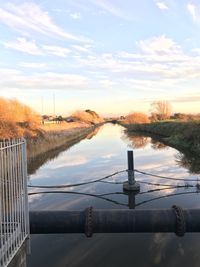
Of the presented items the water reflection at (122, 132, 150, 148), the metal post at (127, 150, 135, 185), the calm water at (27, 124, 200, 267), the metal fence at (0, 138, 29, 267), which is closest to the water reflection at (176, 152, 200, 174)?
the calm water at (27, 124, 200, 267)

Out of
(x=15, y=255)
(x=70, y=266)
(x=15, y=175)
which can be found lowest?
(x=70, y=266)

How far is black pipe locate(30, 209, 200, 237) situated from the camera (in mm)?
6539

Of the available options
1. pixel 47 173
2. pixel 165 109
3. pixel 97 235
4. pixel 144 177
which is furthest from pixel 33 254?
pixel 165 109

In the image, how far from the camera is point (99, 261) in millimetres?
8375

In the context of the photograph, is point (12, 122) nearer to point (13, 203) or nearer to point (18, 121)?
point (18, 121)

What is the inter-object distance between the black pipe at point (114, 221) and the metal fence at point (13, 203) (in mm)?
578

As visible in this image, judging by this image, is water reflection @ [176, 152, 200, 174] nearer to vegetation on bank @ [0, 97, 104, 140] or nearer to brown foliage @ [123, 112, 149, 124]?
vegetation on bank @ [0, 97, 104, 140]

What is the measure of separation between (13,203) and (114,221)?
2057 mm

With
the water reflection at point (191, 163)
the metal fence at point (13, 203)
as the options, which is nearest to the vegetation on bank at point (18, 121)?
the water reflection at point (191, 163)

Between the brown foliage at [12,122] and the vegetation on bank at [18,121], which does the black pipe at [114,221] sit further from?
the brown foliage at [12,122]

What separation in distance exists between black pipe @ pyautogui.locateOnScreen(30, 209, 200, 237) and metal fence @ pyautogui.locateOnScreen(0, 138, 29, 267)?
578 mm

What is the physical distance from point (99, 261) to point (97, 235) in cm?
163

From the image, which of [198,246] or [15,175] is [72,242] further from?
[15,175]

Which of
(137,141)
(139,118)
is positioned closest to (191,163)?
(137,141)
